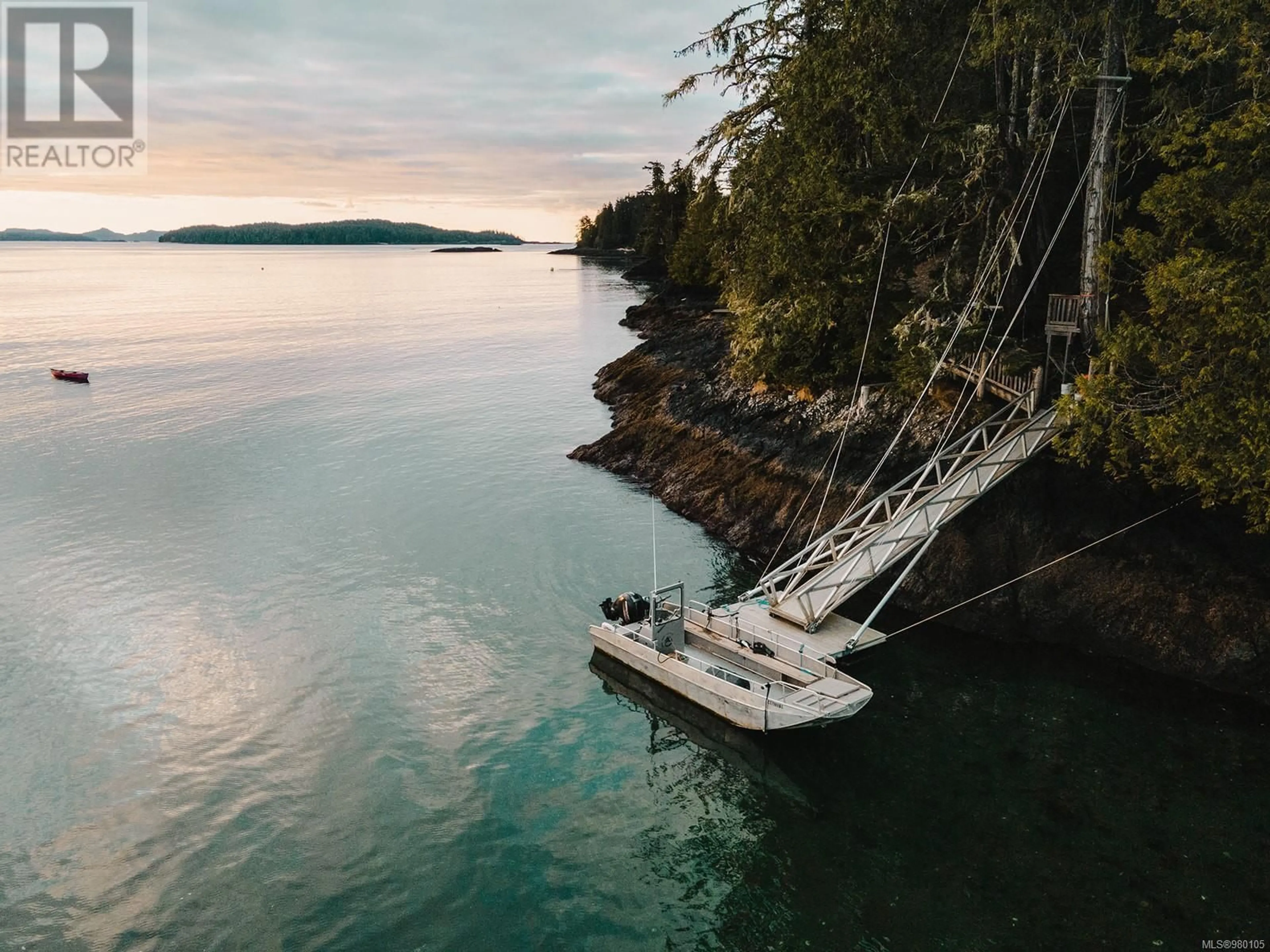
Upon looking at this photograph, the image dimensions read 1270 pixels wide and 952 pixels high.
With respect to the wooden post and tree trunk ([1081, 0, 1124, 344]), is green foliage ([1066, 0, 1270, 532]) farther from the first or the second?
the wooden post

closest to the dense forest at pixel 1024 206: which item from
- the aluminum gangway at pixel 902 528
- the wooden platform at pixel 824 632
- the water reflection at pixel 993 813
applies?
the aluminum gangway at pixel 902 528

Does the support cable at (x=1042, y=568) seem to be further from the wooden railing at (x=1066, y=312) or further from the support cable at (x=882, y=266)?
the wooden railing at (x=1066, y=312)

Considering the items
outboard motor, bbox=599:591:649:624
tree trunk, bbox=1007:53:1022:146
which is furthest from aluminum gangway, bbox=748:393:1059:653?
tree trunk, bbox=1007:53:1022:146

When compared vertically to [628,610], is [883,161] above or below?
above

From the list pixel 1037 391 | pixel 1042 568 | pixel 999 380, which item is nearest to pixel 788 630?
pixel 1042 568

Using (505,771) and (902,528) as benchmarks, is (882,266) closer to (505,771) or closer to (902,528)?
(902,528)

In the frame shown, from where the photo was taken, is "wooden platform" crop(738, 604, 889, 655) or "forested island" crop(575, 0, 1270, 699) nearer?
"forested island" crop(575, 0, 1270, 699)
